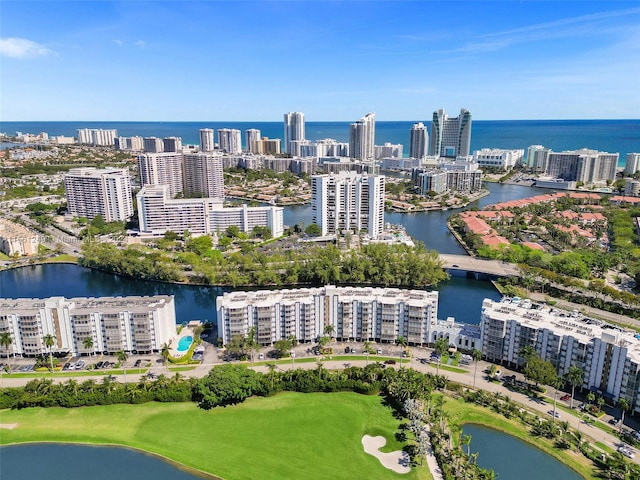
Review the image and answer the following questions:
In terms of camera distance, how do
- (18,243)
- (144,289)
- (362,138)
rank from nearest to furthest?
(144,289) → (18,243) → (362,138)

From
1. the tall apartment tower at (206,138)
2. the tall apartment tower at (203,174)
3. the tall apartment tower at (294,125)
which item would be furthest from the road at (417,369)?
the tall apartment tower at (294,125)

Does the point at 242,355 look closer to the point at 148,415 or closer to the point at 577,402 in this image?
the point at 148,415

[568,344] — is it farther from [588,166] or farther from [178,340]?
[588,166]

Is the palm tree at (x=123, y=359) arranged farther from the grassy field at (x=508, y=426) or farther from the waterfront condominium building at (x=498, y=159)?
the waterfront condominium building at (x=498, y=159)

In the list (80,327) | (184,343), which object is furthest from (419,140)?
(80,327)

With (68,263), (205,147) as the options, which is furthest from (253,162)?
(68,263)

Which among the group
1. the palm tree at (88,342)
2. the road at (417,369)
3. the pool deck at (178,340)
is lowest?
the road at (417,369)
